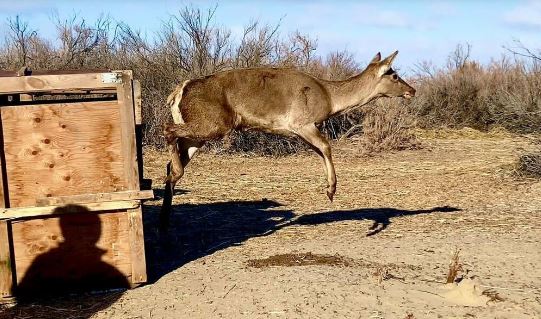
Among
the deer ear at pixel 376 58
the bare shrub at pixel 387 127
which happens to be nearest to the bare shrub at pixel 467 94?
the bare shrub at pixel 387 127

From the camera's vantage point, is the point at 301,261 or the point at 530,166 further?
the point at 530,166

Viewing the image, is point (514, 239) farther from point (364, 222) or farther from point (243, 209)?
point (243, 209)

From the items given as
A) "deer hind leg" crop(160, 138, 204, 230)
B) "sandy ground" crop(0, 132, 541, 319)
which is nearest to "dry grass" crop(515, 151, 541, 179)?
"sandy ground" crop(0, 132, 541, 319)

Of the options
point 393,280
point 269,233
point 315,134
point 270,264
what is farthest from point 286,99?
point 393,280

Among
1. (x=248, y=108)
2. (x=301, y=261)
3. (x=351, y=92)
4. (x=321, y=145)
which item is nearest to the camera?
(x=301, y=261)

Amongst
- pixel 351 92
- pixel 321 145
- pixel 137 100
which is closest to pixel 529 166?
pixel 351 92

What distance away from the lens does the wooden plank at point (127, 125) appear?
661cm

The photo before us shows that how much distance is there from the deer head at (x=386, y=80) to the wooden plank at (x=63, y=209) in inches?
205

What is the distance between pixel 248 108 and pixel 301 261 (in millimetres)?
2444

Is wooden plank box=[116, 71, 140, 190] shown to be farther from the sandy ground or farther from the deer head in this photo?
the deer head

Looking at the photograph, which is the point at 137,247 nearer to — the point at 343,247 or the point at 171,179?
the point at 171,179

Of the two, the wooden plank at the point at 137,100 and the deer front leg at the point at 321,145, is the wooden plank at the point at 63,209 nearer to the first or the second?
the wooden plank at the point at 137,100

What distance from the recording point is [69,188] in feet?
21.7

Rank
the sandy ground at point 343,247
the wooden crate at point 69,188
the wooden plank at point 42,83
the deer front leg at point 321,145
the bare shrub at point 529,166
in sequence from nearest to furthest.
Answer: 1. the sandy ground at point 343,247
2. the wooden plank at point 42,83
3. the wooden crate at point 69,188
4. the deer front leg at point 321,145
5. the bare shrub at point 529,166
